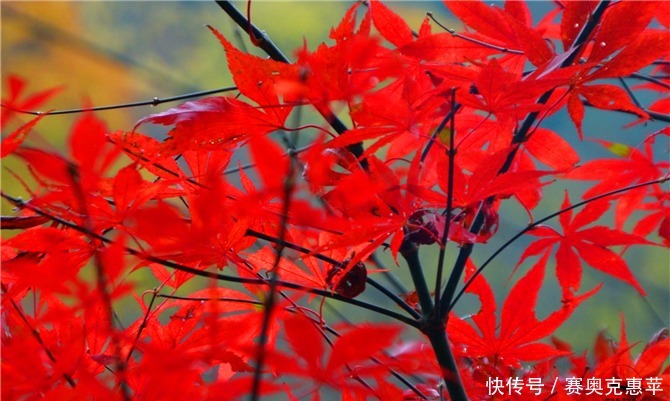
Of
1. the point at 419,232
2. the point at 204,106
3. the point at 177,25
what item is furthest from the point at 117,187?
the point at 177,25

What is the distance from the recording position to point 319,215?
28 centimetres

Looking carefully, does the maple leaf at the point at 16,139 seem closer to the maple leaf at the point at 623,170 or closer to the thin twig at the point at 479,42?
the thin twig at the point at 479,42

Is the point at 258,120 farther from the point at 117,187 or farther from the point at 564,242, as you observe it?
the point at 564,242

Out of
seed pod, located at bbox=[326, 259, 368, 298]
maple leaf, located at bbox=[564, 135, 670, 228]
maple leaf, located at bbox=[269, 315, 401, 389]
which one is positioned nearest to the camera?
maple leaf, located at bbox=[269, 315, 401, 389]

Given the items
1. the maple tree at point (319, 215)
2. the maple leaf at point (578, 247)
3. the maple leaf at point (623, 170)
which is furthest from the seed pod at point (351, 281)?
the maple leaf at point (623, 170)

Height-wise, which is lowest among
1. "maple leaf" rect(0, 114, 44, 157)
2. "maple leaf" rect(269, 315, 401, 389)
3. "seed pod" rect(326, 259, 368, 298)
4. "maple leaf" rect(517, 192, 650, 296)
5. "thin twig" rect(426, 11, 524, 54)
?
"maple leaf" rect(269, 315, 401, 389)

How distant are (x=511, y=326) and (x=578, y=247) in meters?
0.09

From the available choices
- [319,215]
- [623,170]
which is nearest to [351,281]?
[319,215]

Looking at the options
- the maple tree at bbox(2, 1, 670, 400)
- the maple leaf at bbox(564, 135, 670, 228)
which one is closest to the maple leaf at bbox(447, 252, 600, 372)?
the maple tree at bbox(2, 1, 670, 400)

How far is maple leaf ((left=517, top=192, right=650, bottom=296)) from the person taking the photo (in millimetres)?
470

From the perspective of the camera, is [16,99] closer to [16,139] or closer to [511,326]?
[16,139]

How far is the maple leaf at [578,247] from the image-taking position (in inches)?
18.5

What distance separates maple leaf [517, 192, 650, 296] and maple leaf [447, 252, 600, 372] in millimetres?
18

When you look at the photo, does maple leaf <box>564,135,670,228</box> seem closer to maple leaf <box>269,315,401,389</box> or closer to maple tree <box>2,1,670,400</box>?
maple tree <box>2,1,670,400</box>
